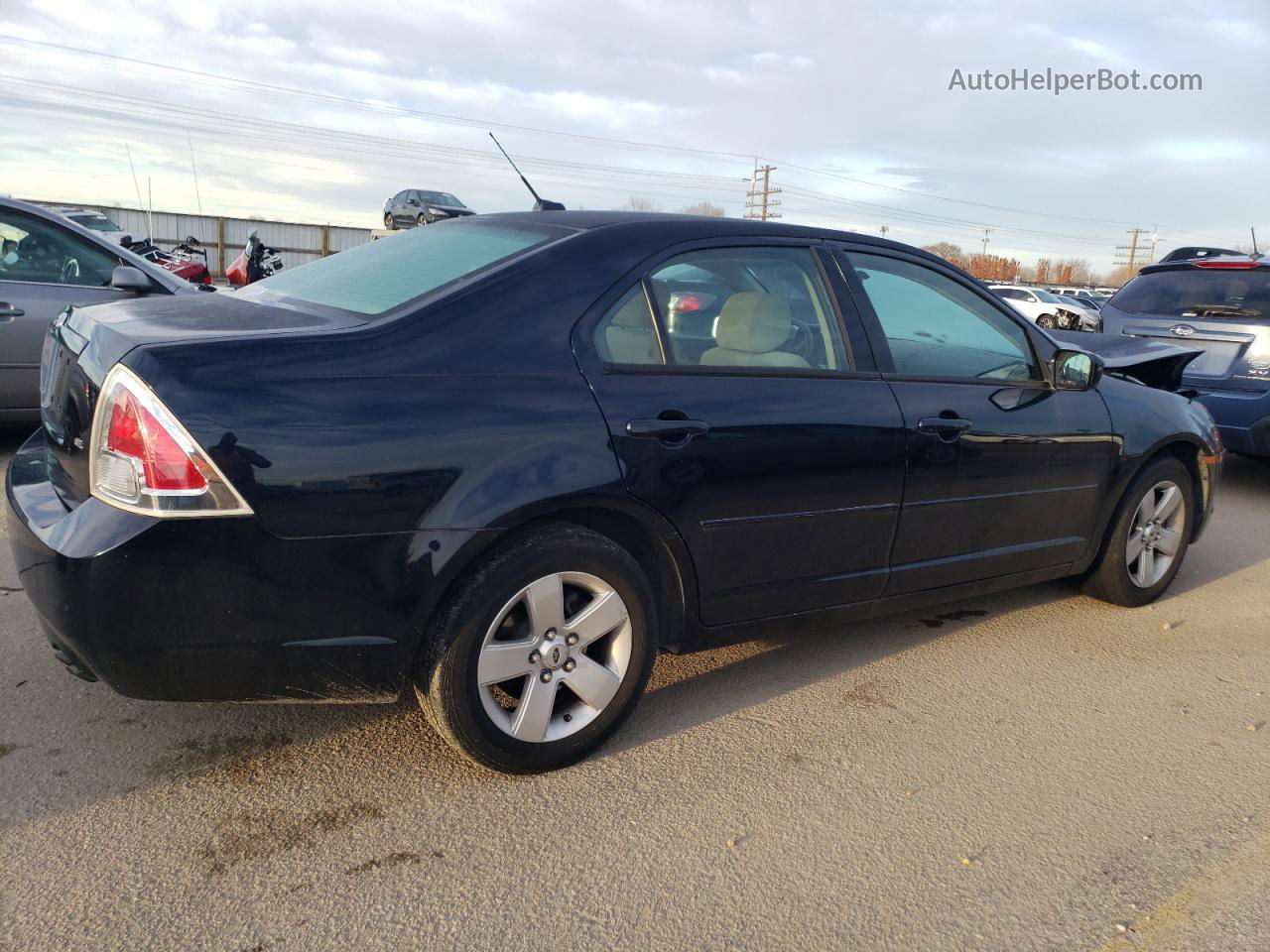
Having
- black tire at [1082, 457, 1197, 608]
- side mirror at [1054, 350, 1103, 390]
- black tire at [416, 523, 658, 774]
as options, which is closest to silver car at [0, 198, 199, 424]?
black tire at [416, 523, 658, 774]

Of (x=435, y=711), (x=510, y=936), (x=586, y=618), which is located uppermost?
(x=586, y=618)

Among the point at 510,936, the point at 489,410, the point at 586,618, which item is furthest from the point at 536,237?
the point at 510,936

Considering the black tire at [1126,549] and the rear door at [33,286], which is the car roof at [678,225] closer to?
the black tire at [1126,549]

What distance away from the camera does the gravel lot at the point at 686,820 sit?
7.29 feet

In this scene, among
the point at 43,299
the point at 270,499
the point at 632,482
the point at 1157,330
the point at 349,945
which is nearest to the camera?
the point at 349,945

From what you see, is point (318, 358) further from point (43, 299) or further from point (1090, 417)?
point (43, 299)

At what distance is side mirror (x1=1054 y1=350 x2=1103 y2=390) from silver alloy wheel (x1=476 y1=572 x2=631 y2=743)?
2.17m

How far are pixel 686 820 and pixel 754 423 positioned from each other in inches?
44.7

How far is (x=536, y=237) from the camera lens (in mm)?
3053

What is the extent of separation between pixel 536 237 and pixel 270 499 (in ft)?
4.02

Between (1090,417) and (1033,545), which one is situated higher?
(1090,417)

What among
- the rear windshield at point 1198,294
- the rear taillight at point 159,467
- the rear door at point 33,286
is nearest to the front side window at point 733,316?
the rear taillight at point 159,467

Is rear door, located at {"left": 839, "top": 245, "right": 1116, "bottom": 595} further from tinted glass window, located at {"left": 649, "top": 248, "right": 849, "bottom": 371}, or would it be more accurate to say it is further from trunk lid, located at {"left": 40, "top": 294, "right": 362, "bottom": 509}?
trunk lid, located at {"left": 40, "top": 294, "right": 362, "bottom": 509}

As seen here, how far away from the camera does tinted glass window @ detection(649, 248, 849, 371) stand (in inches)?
119
